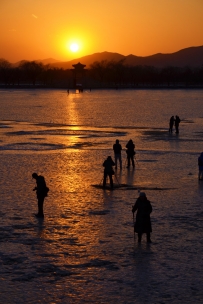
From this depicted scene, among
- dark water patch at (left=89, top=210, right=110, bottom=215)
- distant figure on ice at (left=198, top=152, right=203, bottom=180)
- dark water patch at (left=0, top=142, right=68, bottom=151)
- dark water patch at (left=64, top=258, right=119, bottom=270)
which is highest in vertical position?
distant figure on ice at (left=198, top=152, right=203, bottom=180)

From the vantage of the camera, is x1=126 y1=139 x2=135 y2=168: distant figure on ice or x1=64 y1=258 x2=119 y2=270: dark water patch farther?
x1=126 y1=139 x2=135 y2=168: distant figure on ice

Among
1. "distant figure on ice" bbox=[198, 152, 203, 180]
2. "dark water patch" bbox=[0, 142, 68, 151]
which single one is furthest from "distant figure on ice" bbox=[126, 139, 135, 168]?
"dark water patch" bbox=[0, 142, 68, 151]

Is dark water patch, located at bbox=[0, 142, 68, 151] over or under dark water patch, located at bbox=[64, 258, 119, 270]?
over

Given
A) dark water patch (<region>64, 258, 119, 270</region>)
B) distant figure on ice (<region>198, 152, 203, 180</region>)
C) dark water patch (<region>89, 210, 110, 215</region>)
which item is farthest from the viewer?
distant figure on ice (<region>198, 152, 203, 180</region>)

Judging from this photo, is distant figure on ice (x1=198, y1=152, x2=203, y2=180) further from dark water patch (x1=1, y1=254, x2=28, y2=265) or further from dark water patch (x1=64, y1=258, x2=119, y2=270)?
dark water patch (x1=1, y1=254, x2=28, y2=265)

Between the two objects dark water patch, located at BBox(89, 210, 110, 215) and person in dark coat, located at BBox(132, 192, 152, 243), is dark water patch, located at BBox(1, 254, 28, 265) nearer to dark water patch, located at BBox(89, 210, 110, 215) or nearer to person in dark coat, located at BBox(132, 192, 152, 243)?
person in dark coat, located at BBox(132, 192, 152, 243)

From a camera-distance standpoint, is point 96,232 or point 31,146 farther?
point 31,146

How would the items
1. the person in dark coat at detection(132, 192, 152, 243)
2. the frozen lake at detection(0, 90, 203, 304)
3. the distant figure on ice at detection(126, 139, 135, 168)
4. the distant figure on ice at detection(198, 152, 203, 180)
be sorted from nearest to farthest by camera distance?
the frozen lake at detection(0, 90, 203, 304), the person in dark coat at detection(132, 192, 152, 243), the distant figure on ice at detection(198, 152, 203, 180), the distant figure on ice at detection(126, 139, 135, 168)

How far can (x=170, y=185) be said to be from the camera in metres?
17.3

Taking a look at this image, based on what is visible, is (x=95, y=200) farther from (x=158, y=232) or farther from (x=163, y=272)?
(x=163, y=272)

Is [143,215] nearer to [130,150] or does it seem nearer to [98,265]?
[98,265]

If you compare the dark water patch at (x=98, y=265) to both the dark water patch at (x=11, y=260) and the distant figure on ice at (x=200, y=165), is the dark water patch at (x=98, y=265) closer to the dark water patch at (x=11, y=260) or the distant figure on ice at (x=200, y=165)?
the dark water patch at (x=11, y=260)

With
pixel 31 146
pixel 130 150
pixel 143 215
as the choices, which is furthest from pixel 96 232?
pixel 31 146

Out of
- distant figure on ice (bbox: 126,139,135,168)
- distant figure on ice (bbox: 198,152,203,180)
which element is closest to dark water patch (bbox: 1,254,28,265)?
distant figure on ice (bbox: 198,152,203,180)
